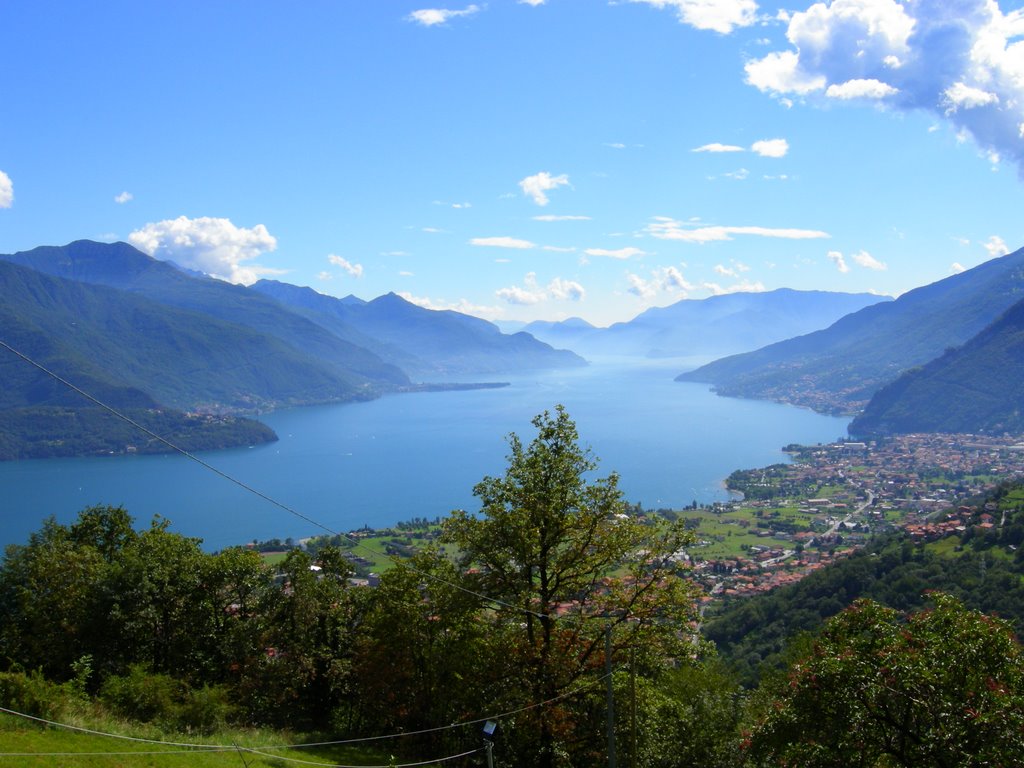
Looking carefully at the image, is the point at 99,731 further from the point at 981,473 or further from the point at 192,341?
the point at 192,341

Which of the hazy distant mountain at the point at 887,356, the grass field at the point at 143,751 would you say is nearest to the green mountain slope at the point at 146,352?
the hazy distant mountain at the point at 887,356

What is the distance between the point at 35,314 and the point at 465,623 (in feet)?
562

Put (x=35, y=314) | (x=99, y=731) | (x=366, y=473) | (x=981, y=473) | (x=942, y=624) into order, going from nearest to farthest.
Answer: (x=942, y=624), (x=99, y=731), (x=981, y=473), (x=366, y=473), (x=35, y=314)

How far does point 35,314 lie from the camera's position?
148m

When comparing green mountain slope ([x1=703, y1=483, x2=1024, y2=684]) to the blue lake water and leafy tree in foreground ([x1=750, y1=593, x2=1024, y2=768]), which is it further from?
the blue lake water

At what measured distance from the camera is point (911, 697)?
669 centimetres

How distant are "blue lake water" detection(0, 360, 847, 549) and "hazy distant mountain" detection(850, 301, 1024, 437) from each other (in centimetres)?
904

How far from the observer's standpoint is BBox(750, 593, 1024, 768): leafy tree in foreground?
20.5ft

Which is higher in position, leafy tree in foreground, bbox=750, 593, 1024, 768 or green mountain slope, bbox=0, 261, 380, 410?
green mountain slope, bbox=0, 261, 380, 410

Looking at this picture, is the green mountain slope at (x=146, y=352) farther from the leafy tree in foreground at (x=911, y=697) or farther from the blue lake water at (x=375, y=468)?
the leafy tree in foreground at (x=911, y=697)

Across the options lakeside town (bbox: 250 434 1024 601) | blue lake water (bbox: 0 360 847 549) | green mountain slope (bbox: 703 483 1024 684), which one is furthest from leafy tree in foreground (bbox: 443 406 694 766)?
blue lake water (bbox: 0 360 847 549)

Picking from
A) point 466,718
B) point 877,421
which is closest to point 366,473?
point 466,718

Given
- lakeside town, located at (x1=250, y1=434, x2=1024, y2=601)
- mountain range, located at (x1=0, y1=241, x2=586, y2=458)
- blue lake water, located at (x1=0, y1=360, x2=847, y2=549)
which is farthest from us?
mountain range, located at (x1=0, y1=241, x2=586, y2=458)

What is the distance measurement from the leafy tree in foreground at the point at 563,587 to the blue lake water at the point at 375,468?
1879 inches
